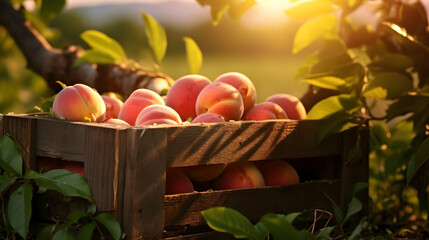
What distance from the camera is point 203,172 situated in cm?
118

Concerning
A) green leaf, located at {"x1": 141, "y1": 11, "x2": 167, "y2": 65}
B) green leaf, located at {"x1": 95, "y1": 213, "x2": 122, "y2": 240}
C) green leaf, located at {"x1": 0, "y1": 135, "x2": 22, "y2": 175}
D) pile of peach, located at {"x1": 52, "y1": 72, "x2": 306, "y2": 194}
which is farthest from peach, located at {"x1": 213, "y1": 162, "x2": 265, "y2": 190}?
green leaf, located at {"x1": 141, "y1": 11, "x2": 167, "y2": 65}

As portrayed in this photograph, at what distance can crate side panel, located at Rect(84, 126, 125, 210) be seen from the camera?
990 mm

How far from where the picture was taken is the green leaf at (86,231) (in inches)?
38.1

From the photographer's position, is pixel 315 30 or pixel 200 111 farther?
pixel 315 30

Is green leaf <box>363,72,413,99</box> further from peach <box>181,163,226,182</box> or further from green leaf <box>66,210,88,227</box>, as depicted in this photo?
green leaf <box>66,210,88,227</box>

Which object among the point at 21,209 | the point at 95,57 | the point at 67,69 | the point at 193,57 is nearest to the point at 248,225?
the point at 21,209

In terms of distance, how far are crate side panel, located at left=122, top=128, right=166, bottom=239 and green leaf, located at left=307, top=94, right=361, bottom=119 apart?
0.47 metres

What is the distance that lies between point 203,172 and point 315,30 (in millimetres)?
676

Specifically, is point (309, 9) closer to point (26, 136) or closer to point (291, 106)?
point (291, 106)

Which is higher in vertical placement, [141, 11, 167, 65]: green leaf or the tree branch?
[141, 11, 167, 65]: green leaf

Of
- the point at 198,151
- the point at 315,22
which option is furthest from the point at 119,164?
the point at 315,22

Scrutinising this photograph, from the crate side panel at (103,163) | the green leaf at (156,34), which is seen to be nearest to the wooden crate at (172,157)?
the crate side panel at (103,163)

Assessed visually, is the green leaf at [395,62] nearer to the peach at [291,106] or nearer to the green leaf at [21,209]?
the peach at [291,106]

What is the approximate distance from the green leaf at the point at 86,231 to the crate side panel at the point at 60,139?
124 millimetres
